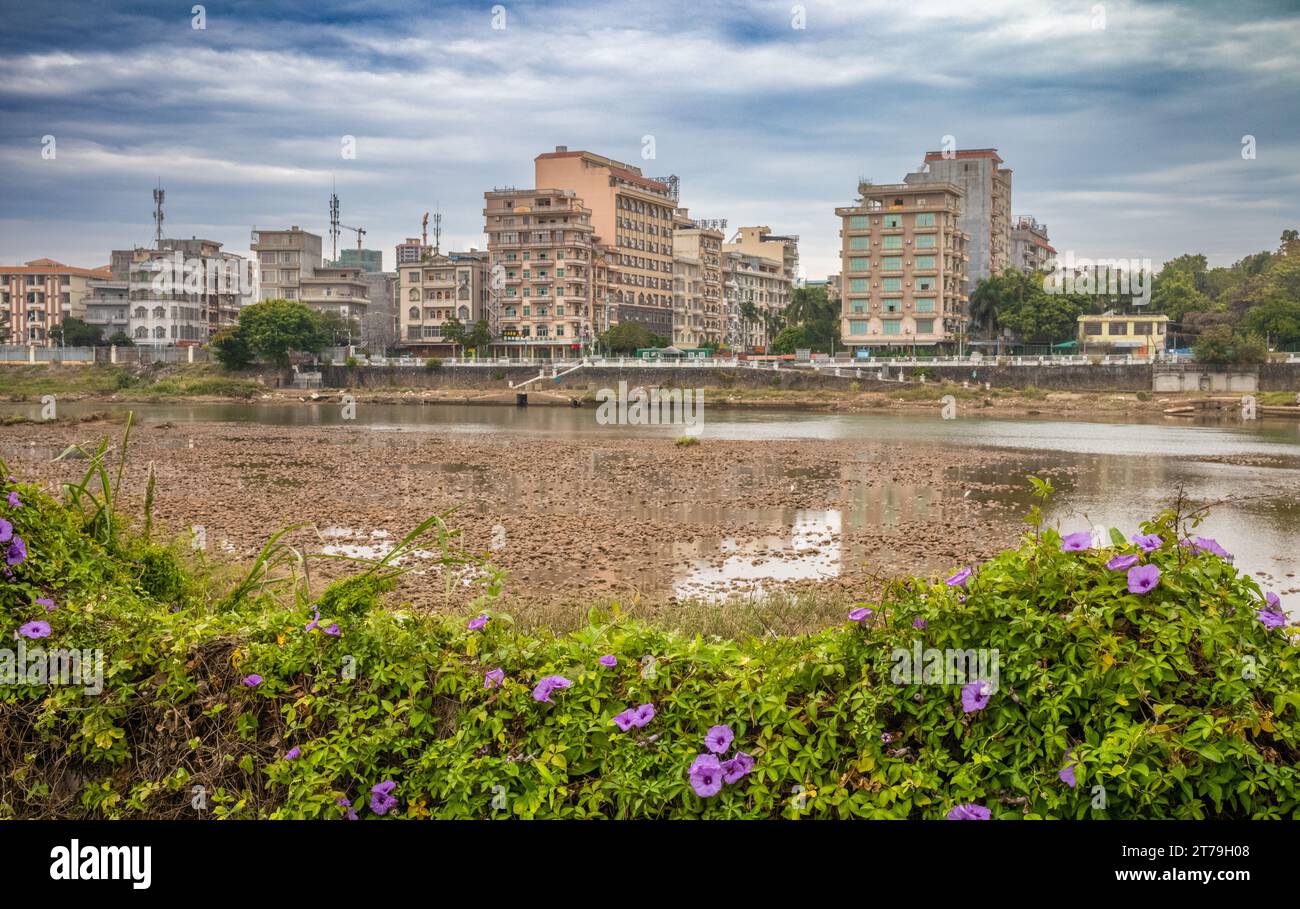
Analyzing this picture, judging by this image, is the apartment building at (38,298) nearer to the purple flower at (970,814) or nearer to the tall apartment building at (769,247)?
the tall apartment building at (769,247)

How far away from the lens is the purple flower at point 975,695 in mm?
4090

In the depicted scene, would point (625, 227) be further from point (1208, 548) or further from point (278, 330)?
point (1208, 548)

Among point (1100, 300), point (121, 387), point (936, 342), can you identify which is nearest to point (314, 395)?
point (121, 387)

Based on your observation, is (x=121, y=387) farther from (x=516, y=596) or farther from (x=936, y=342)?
(x=516, y=596)

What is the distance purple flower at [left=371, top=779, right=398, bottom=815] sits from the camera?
4.34 metres

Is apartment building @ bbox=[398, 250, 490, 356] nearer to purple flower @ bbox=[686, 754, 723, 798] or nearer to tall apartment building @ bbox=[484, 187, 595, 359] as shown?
tall apartment building @ bbox=[484, 187, 595, 359]

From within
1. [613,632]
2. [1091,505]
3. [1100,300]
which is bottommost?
[1091,505]

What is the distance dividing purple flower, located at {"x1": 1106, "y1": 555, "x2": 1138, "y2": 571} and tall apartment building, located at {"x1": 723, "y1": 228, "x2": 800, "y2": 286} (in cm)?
15950

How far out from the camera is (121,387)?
9794 centimetres

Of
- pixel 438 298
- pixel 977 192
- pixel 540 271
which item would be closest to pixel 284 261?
pixel 438 298

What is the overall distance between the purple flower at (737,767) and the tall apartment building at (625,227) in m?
122

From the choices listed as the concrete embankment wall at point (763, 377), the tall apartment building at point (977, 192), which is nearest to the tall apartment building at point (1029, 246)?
the tall apartment building at point (977, 192)
